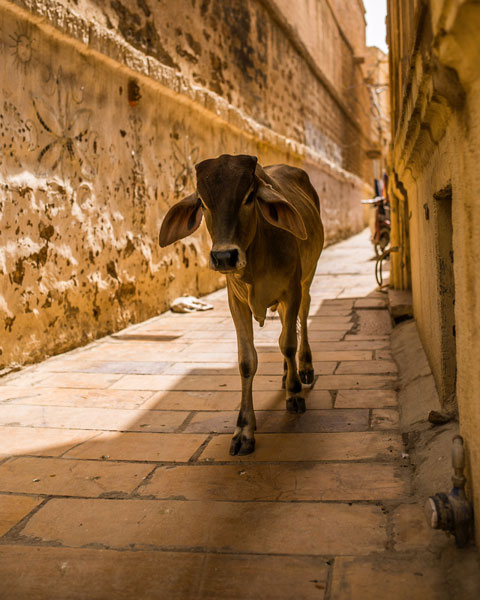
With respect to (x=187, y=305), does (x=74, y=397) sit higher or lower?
lower

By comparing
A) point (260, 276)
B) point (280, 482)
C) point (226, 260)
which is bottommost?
point (280, 482)

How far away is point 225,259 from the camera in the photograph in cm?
277

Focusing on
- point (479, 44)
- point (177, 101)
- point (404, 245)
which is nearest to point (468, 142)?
point (479, 44)

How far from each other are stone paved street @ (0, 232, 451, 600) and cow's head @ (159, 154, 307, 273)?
0.98 m

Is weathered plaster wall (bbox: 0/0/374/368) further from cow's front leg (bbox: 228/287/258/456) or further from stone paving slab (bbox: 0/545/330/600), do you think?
stone paving slab (bbox: 0/545/330/600)

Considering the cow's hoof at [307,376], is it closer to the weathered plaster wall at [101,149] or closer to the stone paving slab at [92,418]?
the stone paving slab at [92,418]

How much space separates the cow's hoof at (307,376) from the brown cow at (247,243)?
22.4 inches

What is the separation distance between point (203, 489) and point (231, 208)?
124 cm

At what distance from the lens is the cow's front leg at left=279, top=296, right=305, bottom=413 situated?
3645mm

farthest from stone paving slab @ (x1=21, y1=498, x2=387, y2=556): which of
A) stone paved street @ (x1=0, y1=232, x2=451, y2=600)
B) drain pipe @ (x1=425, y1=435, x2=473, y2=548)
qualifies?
drain pipe @ (x1=425, y1=435, x2=473, y2=548)

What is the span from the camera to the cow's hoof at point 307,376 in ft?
14.3

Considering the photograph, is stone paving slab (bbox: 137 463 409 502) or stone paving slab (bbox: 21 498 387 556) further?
stone paving slab (bbox: 137 463 409 502)

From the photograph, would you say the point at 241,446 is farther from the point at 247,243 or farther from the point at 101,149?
the point at 101,149

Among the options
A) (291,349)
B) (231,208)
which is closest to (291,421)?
(291,349)
